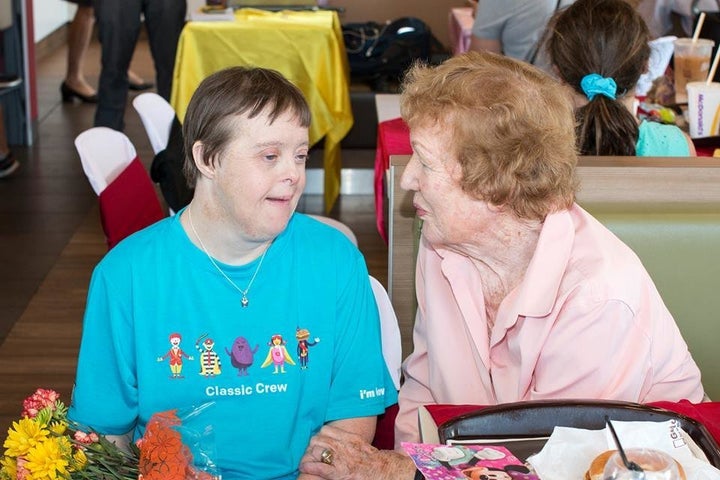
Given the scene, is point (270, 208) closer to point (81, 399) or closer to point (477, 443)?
point (81, 399)

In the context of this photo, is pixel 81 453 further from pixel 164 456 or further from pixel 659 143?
pixel 659 143

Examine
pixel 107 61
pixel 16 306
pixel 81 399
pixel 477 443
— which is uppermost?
pixel 477 443

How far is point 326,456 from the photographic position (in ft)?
5.62

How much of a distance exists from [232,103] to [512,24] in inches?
99.0

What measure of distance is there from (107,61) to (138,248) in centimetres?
415

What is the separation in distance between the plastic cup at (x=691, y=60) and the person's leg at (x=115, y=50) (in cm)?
311

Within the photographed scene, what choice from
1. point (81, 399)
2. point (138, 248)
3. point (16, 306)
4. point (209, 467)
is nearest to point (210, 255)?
point (138, 248)

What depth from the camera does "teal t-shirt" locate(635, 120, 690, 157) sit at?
2828 millimetres

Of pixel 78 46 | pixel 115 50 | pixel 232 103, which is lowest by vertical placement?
pixel 78 46

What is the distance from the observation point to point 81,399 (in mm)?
1841

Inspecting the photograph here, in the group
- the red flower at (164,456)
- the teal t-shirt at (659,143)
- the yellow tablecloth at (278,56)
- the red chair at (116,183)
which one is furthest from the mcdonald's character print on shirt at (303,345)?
the yellow tablecloth at (278,56)

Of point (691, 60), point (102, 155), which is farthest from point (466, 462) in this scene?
point (691, 60)

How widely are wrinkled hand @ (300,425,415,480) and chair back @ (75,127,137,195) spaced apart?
1122 mm

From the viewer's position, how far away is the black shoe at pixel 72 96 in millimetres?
7461
